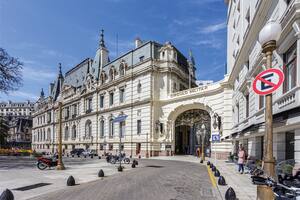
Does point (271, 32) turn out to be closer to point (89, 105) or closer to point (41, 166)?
point (41, 166)

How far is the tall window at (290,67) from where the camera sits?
925cm

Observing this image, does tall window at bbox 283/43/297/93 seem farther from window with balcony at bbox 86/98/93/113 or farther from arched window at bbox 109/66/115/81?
window with balcony at bbox 86/98/93/113

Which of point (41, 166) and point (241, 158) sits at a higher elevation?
point (241, 158)

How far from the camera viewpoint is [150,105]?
33.3 metres

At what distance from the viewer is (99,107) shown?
44.3 meters

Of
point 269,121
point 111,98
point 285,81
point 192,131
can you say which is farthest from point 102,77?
point 269,121

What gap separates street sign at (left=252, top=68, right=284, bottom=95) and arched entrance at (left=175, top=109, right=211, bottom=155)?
22399mm

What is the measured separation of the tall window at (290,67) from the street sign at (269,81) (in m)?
5.45

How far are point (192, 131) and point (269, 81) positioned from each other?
104 ft

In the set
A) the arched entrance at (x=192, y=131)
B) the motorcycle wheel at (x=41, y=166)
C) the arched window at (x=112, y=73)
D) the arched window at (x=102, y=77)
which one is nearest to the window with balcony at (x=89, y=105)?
the arched window at (x=102, y=77)

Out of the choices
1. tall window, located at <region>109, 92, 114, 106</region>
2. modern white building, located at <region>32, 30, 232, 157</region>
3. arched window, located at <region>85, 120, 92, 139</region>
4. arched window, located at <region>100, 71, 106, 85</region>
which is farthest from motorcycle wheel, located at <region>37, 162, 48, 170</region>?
arched window, located at <region>85, 120, 92, 139</region>

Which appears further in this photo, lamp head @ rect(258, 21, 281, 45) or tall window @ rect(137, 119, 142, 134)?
tall window @ rect(137, 119, 142, 134)

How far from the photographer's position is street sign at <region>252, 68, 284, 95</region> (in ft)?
15.3

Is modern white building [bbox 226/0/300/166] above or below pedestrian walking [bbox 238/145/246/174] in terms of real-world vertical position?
above
